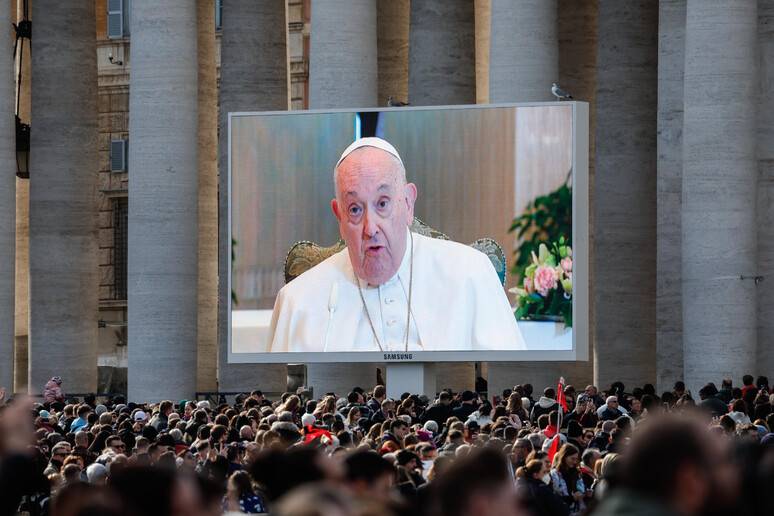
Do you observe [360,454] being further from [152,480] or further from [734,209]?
[734,209]

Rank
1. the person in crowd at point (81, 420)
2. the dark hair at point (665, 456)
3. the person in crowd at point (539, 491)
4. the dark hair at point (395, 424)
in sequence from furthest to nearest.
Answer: the person in crowd at point (81, 420)
the dark hair at point (395, 424)
the person in crowd at point (539, 491)
the dark hair at point (665, 456)

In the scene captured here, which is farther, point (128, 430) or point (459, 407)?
point (459, 407)

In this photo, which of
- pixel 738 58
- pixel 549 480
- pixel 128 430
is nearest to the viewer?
pixel 549 480

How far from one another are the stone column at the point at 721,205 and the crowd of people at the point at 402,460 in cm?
347

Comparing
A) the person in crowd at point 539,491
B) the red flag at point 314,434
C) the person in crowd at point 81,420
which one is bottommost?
the person in crowd at point 81,420

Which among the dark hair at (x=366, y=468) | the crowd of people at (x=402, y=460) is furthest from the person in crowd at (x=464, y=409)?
the dark hair at (x=366, y=468)

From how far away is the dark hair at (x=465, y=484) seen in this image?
1130 centimetres

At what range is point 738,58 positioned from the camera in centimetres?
4962

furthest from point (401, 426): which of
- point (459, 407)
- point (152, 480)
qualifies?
point (152, 480)

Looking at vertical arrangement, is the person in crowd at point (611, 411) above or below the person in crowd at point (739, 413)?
below

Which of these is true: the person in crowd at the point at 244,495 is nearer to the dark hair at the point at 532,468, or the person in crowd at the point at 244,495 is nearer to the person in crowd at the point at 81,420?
the dark hair at the point at 532,468

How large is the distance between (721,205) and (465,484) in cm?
3905

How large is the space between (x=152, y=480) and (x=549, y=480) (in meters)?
13.0

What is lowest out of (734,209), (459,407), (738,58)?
(459,407)
